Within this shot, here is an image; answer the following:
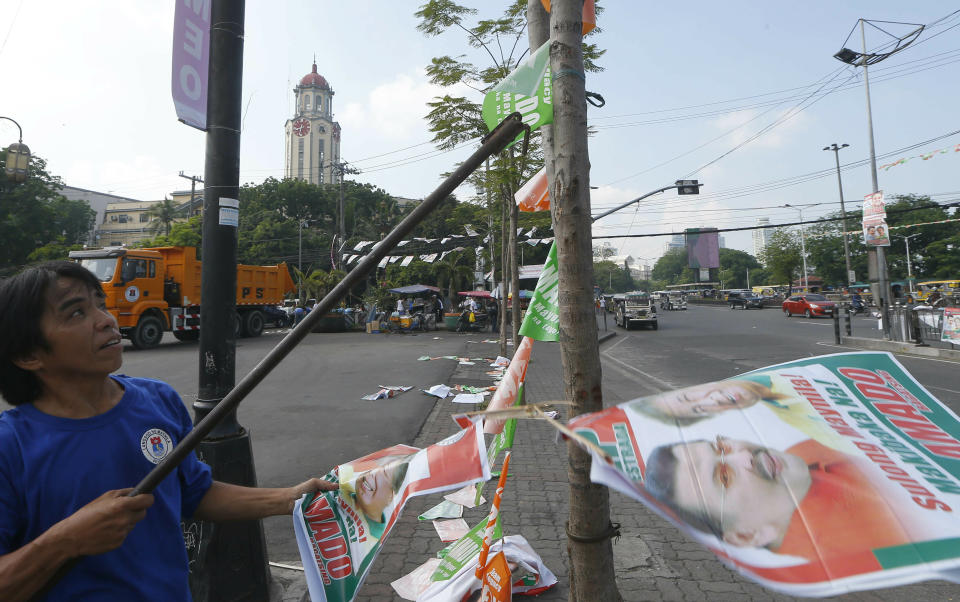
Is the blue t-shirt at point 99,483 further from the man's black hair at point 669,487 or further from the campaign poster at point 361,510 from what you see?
the man's black hair at point 669,487

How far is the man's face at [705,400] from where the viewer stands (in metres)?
1.18

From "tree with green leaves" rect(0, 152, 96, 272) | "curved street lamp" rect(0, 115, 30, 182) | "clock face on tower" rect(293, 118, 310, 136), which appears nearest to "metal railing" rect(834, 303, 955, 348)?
"curved street lamp" rect(0, 115, 30, 182)

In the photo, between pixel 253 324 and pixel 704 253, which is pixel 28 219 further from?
pixel 704 253

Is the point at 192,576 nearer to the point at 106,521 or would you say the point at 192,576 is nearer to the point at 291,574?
the point at 291,574

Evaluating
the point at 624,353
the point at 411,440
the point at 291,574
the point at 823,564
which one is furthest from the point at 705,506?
the point at 624,353

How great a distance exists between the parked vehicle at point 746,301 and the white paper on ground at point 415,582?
149ft

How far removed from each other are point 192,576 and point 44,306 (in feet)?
5.56

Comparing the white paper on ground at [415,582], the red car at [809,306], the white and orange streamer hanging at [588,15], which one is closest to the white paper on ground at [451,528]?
the white paper on ground at [415,582]

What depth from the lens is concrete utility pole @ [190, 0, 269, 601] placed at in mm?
2398

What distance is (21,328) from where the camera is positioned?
1298 millimetres

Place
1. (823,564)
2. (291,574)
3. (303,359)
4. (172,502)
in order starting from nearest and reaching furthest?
(823,564), (172,502), (291,574), (303,359)

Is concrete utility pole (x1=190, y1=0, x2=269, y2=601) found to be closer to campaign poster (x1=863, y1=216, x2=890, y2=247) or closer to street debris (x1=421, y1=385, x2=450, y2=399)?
street debris (x1=421, y1=385, x2=450, y2=399)

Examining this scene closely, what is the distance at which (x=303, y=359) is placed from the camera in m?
13.2

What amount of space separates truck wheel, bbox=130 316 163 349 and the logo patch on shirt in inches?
627
